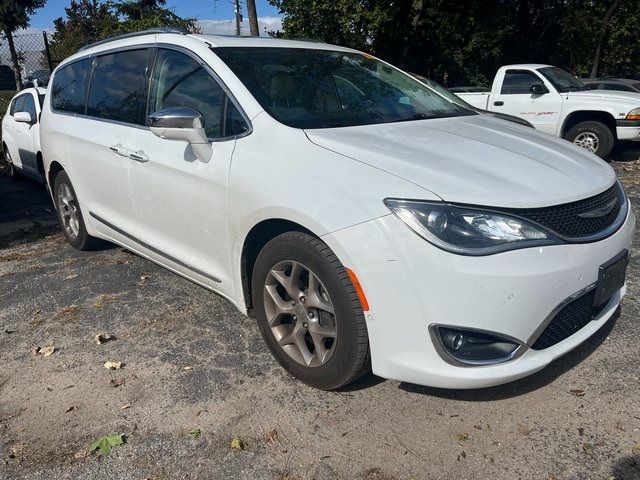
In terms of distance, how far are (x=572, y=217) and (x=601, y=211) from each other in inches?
10.5

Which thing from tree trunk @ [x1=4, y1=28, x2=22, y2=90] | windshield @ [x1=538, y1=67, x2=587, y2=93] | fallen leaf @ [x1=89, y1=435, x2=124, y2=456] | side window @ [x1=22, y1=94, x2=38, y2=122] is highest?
windshield @ [x1=538, y1=67, x2=587, y2=93]

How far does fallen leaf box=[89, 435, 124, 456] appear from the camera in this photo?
2.51 m

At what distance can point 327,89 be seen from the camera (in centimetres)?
335

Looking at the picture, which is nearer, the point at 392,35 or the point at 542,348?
the point at 542,348

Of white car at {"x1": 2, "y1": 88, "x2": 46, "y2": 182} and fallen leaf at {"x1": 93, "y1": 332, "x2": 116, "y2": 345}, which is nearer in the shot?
fallen leaf at {"x1": 93, "y1": 332, "x2": 116, "y2": 345}

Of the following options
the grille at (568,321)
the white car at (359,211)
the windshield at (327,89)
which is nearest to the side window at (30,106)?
the white car at (359,211)

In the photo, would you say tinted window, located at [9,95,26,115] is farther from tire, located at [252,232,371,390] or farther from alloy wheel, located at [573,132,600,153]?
alloy wheel, located at [573,132,600,153]

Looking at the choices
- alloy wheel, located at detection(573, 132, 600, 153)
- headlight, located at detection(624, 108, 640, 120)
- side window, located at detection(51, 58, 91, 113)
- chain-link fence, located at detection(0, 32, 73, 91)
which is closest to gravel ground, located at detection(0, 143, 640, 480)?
side window, located at detection(51, 58, 91, 113)

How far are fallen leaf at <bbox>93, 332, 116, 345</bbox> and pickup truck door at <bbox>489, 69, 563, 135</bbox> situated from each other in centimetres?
837

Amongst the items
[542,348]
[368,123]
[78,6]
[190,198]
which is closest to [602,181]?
[542,348]

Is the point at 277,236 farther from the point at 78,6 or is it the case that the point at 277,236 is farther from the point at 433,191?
the point at 78,6

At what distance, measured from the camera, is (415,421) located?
263 centimetres

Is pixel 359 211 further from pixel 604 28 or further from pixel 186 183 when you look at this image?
pixel 604 28

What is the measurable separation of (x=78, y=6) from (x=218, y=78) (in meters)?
46.4
